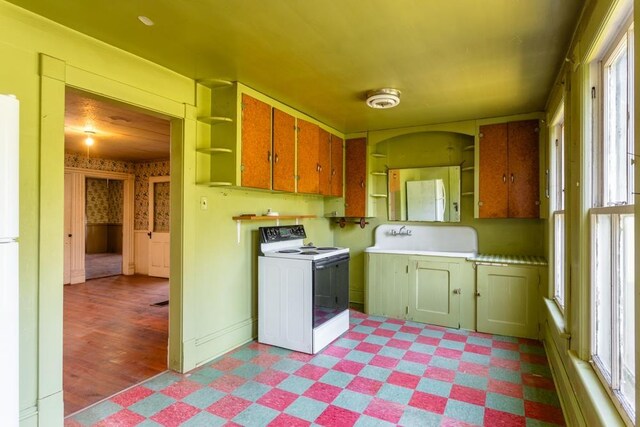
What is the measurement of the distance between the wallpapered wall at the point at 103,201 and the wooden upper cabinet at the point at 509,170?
8.14 meters

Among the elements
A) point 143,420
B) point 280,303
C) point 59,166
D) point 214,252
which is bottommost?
point 143,420

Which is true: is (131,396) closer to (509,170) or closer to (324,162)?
(324,162)

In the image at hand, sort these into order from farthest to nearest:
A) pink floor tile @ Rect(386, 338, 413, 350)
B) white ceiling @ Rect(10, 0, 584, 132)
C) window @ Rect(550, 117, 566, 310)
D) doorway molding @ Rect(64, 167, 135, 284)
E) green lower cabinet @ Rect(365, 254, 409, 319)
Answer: doorway molding @ Rect(64, 167, 135, 284)
green lower cabinet @ Rect(365, 254, 409, 319)
pink floor tile @ Rect(386, 338, 413, 350)
window @ Rect(550, 117, 566, 310)
white ceiling @ Rect(10, 0, 584, 132)

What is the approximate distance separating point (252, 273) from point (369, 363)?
1.42m

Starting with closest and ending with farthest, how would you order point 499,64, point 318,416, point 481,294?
point 318,416, point 499,64, point 481,294

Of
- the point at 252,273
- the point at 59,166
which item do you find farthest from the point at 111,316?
the point at 59,166

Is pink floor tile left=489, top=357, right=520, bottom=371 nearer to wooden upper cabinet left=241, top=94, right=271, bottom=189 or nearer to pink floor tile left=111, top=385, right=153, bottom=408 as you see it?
wooden upper cabinet left=241, top=94, right=271, bottom=189

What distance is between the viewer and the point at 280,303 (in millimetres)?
3381

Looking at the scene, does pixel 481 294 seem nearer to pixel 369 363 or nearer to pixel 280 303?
pixel 369 363

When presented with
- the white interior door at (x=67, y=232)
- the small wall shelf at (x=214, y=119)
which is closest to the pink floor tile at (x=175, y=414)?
the small wall shelf at (x=214, y=119)

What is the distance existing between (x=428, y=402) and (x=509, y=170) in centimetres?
268

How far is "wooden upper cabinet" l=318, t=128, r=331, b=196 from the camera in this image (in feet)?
13.8

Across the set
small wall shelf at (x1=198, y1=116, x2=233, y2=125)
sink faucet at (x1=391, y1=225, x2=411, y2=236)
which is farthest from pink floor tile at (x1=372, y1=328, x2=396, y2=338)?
small wall shelf at (x1=198, y1=116, x2=233, y2=125)

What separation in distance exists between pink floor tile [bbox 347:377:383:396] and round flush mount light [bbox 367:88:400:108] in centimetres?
234
